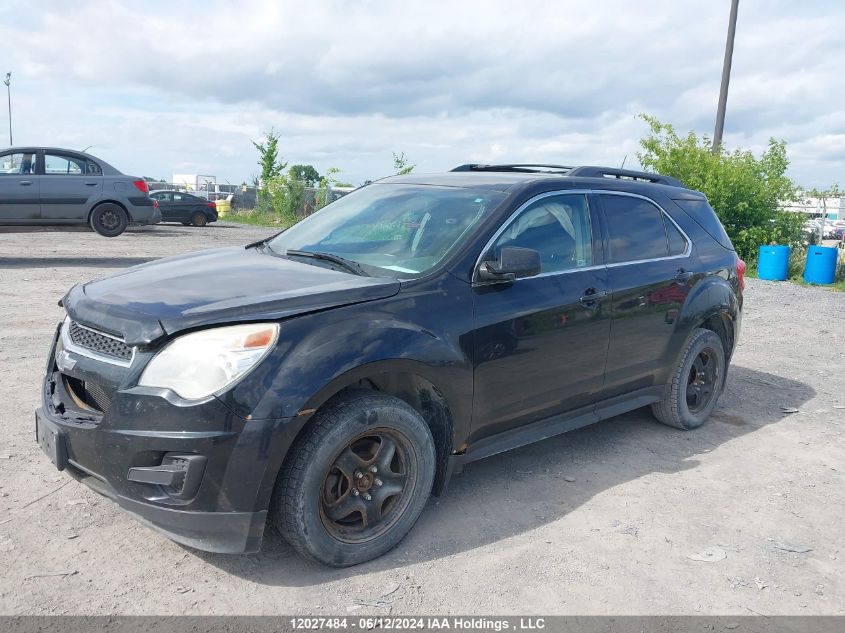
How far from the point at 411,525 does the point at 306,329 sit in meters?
1.12

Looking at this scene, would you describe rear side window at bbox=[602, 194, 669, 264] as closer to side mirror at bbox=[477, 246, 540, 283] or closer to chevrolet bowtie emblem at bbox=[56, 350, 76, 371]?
side mirror at bbox=[477, 246, 540, 283]

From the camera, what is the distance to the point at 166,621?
3068 millimetres

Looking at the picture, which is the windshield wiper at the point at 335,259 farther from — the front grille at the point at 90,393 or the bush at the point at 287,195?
the bush at the point at 287,195

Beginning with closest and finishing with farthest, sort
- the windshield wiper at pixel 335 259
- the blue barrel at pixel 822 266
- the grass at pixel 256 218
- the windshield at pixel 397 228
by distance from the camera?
1. the windshield wiper at pixel 335 259
2. the windshield at pixel 397 228
3. the blue barrel at pixel 822 266
4. the grass at pixel 256 218

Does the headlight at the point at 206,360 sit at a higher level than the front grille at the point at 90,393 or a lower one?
higher

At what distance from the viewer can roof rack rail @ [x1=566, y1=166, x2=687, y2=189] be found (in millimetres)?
5078

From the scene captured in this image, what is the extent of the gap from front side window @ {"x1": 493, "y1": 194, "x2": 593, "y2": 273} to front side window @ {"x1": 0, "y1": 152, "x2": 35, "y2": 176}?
38.6 feet

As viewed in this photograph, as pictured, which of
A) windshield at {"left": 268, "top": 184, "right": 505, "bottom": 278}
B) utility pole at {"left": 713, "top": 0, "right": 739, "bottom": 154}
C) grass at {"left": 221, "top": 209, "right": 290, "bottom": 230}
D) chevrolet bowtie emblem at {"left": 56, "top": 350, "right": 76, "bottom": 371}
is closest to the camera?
chevrolet bowtie emblem at {"left": 56, "top": 350, "right": 76, "bottom": 371}

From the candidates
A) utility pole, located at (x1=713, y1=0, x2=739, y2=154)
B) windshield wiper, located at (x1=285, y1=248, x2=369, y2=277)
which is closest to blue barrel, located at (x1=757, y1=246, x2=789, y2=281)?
utility pole, located at (x1=713, y1=0, x2=739, y2=154)

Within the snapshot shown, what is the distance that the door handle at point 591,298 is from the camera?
4520 millimetres

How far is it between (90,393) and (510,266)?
2.02 metres

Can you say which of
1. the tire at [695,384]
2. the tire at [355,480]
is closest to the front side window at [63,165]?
the tire at [695,384]

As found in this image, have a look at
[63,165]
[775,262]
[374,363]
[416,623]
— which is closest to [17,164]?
[63,165]

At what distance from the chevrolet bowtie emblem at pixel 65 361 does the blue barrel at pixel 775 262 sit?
581 inches
